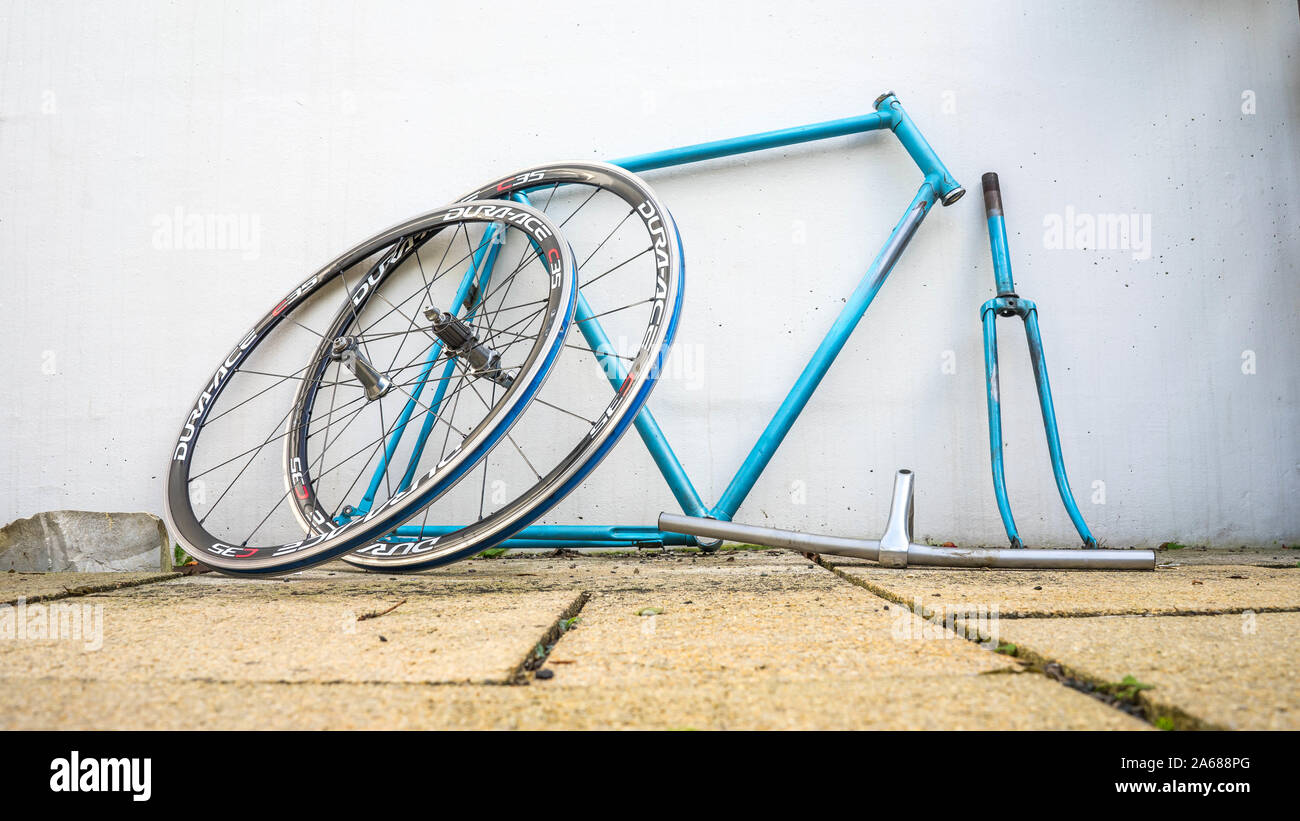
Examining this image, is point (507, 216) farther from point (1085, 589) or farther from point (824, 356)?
point (1085, 589)

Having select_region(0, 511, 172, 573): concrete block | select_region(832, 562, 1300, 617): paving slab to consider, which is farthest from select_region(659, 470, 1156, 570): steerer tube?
select_region(0, 511, 172, 573): concrete block

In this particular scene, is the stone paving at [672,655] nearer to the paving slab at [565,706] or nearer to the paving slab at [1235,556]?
the paving slab at [565,706]

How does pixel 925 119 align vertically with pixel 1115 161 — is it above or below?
above

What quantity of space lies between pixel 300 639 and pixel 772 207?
4.81ft

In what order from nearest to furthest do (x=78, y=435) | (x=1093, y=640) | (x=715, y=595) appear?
(x=1093, y=640) < (x=715, y=595) < (x=78, y=435)

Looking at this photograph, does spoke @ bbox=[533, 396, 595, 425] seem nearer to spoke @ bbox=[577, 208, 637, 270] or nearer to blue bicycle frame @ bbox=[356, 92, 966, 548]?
blue bicycle frame @ bbox=[356, 92, 966, 548]

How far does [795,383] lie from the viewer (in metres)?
1.67

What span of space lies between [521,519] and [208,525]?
45.3 inches

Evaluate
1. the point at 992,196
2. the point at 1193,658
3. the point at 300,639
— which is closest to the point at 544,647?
the point at 300,639

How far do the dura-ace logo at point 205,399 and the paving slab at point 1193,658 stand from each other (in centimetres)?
162

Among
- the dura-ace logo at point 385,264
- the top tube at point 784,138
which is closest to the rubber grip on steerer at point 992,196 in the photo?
the top tube at point 784,138

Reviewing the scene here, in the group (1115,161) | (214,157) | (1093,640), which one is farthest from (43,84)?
(1115,161)
